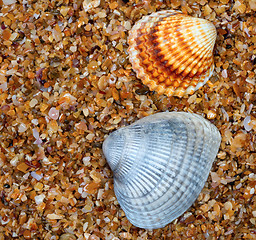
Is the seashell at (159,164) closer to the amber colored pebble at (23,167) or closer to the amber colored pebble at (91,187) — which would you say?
the amber colored pebble at (91,187)

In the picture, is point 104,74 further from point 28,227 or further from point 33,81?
point 28,227

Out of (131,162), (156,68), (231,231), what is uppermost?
(156,68)

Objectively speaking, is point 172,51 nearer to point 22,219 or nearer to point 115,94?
point 115,94

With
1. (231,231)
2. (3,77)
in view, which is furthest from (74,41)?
(231,231)

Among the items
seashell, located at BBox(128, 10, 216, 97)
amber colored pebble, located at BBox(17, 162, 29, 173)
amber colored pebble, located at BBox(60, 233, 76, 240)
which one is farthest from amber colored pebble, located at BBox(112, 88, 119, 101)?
amber colored pebble, located at BBox(60, 233, 76, 240)

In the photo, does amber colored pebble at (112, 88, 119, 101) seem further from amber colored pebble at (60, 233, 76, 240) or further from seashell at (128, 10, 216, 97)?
amber colored pebble at (60, 233, 76, 240)

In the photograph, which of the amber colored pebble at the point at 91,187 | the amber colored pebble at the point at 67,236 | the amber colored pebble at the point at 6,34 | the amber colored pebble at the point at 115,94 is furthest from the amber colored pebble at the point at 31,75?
the amber colored pebble at the point at 67,236
